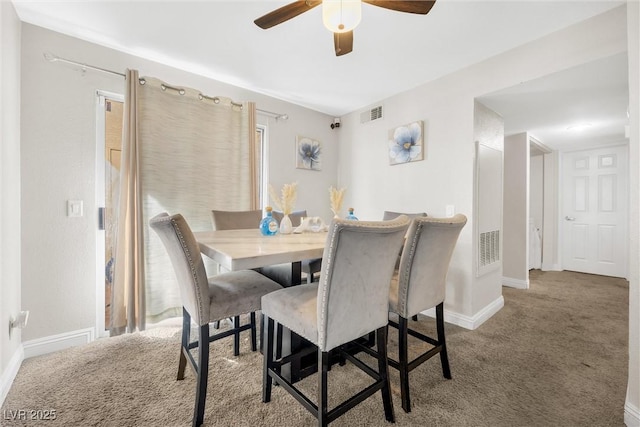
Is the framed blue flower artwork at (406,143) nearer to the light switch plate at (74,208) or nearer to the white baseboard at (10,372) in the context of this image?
the light switch plate at (74,208)

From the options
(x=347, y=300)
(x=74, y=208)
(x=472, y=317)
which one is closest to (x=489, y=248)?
(x=472, y=317)

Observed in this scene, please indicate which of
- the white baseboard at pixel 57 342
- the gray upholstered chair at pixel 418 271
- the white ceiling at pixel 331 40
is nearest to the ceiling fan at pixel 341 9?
the white ceiling at pixel 331 40

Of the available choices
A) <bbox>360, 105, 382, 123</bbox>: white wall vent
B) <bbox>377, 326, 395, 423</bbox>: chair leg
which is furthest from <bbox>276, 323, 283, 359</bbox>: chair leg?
<bbox>360, 105, 382, 123</bbox>: white wall vent

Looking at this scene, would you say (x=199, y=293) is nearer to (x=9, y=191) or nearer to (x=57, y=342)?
(x=9, y=191)

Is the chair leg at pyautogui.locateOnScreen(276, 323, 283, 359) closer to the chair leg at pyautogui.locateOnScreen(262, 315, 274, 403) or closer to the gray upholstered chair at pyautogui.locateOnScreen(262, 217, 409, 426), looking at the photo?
the chair leg at pyautogui.locateOnScreen(262, 315, 274, 403)

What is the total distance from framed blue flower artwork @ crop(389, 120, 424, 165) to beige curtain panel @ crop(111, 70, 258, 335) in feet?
5.22

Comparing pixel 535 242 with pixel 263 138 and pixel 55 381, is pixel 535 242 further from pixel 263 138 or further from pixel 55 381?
pixel 55 381

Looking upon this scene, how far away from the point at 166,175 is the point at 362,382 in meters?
2.30

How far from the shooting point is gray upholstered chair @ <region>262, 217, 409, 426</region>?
106 centimetres

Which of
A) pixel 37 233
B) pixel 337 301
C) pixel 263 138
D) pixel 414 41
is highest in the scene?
pixel 414 41

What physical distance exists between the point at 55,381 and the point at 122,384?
1.42 ft

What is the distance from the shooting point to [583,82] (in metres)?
2.15

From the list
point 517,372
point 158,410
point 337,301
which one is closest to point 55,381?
point 158,410

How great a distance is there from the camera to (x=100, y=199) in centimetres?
222
